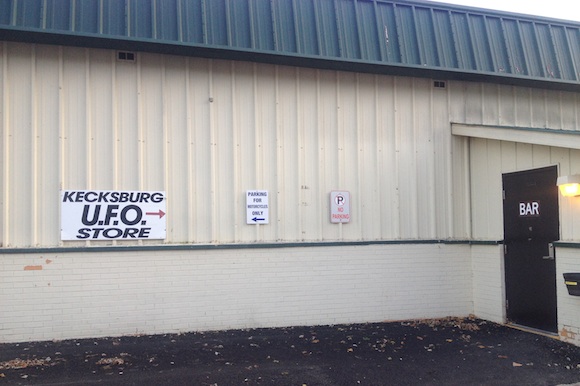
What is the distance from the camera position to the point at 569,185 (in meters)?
7.78

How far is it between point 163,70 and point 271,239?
3168mm

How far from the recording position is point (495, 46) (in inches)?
396

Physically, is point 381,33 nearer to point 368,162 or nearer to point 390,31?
point 390,31

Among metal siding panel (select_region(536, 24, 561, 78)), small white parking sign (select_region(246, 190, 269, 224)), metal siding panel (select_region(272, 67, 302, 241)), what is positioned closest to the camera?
small white parking sign (select_region(246, 190, 269, 224))

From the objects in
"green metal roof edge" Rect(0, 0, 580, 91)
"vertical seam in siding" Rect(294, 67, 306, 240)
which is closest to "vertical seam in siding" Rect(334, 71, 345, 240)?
"green metal roof edge" Rect(0, 0, 580, 91)

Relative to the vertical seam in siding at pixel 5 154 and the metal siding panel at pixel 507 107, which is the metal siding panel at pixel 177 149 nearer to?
the vertical seam in siding at pixel 5 154

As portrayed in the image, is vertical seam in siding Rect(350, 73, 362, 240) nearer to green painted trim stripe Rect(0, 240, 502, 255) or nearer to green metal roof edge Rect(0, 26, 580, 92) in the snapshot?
green painted trim stripe Rect(0, 240, 502, 255)

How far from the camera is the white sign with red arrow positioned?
827 centimetres

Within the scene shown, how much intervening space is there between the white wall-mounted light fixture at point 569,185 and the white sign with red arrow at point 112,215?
577 cm

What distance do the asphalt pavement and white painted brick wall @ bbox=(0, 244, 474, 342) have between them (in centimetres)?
25

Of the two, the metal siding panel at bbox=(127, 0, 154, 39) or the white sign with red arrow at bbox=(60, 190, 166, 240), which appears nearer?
the metal siding panel at bbox=(127, 0, 154, 39)

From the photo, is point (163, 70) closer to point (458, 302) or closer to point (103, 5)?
point (103, 5)

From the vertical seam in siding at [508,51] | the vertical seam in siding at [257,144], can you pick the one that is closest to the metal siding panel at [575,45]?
the vertical seam in siding at [508,51]

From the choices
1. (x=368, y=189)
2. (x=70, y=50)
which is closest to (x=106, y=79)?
(x=70, y=50)
